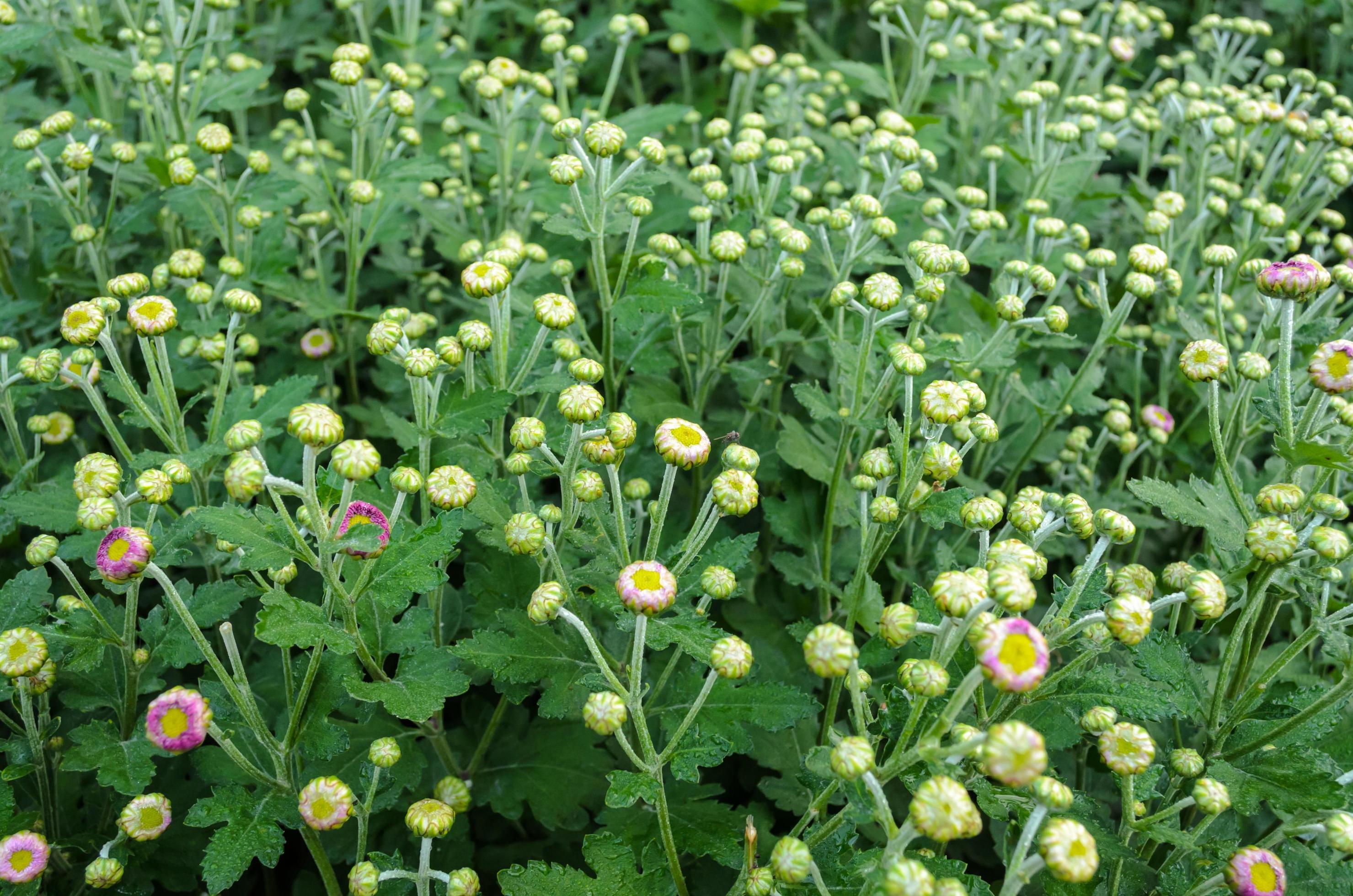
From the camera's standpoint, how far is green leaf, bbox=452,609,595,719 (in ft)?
6.88

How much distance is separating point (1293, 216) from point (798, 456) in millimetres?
2333

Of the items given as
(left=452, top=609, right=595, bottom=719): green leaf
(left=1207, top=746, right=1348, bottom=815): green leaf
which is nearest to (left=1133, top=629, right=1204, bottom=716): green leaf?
(left=1207, top=746, right=1348, bottom=815): green leaf

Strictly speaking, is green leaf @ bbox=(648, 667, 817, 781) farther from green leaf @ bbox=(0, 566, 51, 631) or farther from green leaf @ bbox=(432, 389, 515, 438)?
green leaf @ bbox=(0, 566, 51, 631)

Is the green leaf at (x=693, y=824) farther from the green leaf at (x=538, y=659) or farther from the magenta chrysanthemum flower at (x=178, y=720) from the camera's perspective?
the magenta chrysanthemum flower at (x=178, y=720)

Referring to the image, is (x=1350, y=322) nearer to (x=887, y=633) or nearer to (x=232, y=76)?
(x=887, y=633)

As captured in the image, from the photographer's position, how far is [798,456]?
2.78 m

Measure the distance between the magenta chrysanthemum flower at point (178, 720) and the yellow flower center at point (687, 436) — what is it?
3.45ft

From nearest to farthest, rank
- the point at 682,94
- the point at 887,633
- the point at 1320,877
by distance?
the point at 887,633 → the point at 1320,877 → the point at 682,94

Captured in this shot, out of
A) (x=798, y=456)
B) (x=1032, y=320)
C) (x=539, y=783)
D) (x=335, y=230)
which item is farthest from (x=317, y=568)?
(x=335, y=230)

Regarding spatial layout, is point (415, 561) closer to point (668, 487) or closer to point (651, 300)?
point (668, 487)

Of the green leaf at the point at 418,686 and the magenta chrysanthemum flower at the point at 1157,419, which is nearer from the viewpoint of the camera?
the green leaf at the point at 418,686

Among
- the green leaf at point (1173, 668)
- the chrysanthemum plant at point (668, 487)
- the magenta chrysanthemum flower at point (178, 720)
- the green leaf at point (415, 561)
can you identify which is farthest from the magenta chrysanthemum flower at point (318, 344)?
the green leaf at point (1173, 668)

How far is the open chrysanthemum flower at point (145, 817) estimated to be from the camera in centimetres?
195

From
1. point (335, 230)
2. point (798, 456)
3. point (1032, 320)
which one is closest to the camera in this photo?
point (1032, 320)
